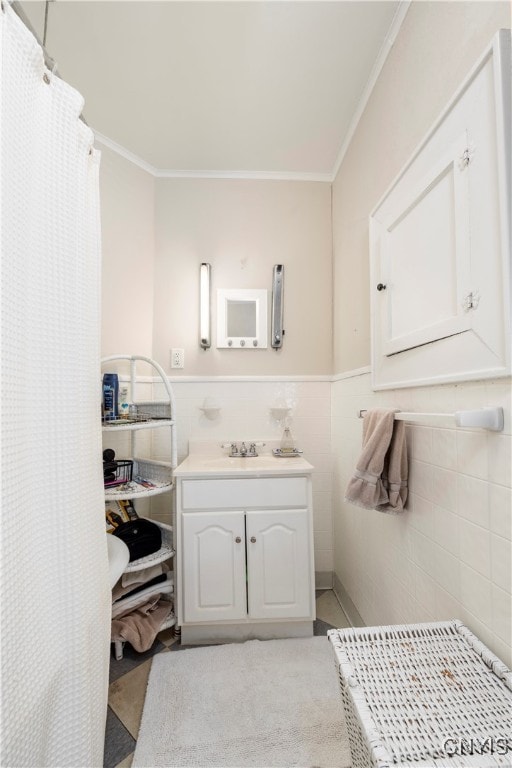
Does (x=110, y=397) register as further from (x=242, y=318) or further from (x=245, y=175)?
(x=245, y=175)

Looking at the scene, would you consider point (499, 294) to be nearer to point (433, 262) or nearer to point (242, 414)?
point (433, 262)

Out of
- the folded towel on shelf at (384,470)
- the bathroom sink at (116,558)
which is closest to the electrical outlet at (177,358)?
the bathroom sink at (116,558)

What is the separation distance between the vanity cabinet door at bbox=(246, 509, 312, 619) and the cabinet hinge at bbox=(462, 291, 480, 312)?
104 centimetres

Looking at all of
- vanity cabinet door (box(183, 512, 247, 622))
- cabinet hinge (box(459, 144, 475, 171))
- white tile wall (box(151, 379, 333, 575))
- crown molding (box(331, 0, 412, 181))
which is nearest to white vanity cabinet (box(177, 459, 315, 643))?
vanity cabinet door (box(183, 512, 247, 622))

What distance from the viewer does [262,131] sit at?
1.60 m

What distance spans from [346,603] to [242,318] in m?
1.60

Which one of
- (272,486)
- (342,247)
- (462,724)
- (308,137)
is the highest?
(308,137)

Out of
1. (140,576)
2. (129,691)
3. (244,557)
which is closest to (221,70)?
(244,557)

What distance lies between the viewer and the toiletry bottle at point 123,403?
1475mm

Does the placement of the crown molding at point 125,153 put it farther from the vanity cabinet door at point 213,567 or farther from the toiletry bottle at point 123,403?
the vanity cabinet door at point 213,567

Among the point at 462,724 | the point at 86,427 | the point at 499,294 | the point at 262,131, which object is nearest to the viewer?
the point at 462,724

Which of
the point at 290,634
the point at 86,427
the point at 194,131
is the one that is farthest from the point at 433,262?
the point at 290,634

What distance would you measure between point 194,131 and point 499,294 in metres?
1.67

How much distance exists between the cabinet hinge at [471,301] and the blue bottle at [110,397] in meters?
1.30
